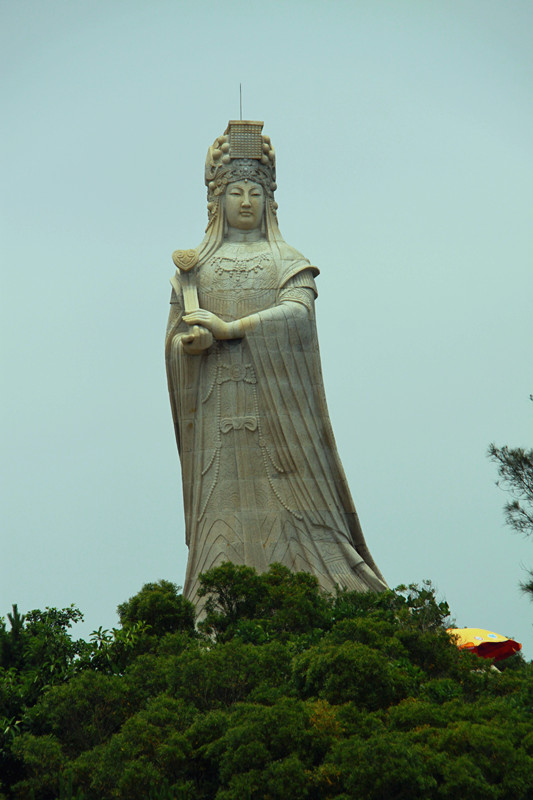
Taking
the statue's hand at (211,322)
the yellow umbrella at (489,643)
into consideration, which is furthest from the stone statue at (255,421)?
the yellow umbrella at (489,643)

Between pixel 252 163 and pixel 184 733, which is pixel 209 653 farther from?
pixel 252 163

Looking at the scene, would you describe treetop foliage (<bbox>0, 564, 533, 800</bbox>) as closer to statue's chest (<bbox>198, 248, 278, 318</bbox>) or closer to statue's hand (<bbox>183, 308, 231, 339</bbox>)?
statue's hand (<bbox>183, 308, 231, 339</bbox>)

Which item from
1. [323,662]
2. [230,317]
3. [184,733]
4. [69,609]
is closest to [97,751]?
[184,733]

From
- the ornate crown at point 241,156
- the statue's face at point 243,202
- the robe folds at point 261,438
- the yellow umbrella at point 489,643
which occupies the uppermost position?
the ornate crown at point 241,156

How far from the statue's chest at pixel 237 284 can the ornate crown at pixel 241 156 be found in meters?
1.09

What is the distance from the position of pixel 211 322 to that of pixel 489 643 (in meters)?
6.49

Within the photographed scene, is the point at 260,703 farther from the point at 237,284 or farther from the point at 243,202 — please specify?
the point at 243,202

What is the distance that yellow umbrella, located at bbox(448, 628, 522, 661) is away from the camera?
22266 mm

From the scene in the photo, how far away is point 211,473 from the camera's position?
792 inches

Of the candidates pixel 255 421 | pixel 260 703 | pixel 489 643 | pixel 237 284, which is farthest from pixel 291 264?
pixel 260 703

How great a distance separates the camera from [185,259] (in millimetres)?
20484

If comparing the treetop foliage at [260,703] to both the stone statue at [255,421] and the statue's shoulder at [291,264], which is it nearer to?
the stone statue at [255,421]

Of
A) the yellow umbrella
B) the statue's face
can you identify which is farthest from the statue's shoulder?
the yellow umbrella

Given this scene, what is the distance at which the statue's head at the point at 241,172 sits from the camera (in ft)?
69.0
